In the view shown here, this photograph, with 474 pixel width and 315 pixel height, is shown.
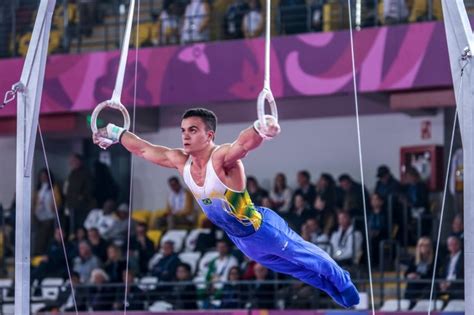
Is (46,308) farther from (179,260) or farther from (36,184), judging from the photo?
(36,184)

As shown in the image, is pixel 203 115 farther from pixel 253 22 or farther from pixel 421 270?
pixel 253 22

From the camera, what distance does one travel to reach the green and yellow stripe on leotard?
8.76m

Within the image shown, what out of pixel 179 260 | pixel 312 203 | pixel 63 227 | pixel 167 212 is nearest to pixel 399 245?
pixel 312 203

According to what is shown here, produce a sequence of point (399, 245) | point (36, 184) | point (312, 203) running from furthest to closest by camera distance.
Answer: point (36, 184) → point (312, 203) → point (399, 245)

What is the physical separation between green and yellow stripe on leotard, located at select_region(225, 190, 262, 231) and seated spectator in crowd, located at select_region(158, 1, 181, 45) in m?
7.27

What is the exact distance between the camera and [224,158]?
8.58 m

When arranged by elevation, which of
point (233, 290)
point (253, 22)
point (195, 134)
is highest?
point (253, 22)

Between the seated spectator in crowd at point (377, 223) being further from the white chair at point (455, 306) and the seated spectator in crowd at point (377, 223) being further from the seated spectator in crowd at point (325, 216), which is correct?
the white chair at point (455, 306)

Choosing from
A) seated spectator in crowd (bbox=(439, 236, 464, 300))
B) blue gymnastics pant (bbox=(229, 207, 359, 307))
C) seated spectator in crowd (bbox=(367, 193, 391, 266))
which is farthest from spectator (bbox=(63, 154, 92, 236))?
blue gymnastics pant (bbox=(229, 207, 359, 307))

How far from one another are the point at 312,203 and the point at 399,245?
4.32 feet

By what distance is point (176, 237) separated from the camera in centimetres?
1609

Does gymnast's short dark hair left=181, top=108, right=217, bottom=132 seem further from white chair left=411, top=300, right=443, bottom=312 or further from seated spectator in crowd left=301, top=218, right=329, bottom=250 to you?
seated spectator in crowd left=301, top=218, right=329, bottom=250

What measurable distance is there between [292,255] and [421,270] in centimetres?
437

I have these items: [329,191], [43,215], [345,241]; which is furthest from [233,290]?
[43,215]
